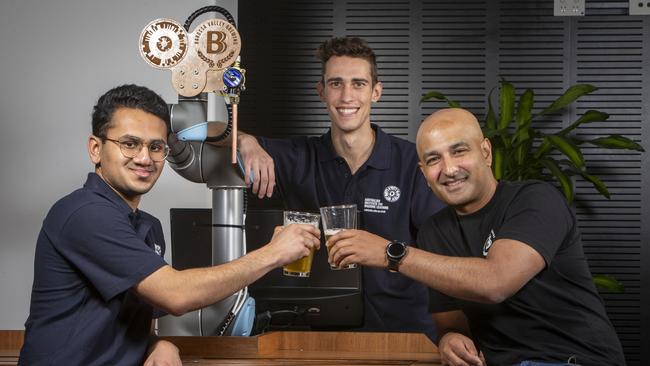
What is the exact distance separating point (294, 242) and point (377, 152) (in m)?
1.21

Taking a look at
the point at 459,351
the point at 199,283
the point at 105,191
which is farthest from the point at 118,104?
the point at 459,351

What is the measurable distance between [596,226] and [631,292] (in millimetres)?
387

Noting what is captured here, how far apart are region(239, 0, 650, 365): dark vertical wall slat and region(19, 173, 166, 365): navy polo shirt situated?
277 cm

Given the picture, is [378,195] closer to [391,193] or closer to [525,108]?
[391,193]

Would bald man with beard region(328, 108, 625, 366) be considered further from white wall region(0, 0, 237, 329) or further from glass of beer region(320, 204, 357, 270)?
white wall region(0, 0, 237, 329)

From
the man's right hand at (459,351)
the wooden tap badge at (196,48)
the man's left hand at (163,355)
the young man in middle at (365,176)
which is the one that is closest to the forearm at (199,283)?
the man's left hand at (163,355)

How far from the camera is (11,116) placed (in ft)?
15.3

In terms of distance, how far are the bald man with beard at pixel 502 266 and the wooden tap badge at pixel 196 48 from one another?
621 millimetres

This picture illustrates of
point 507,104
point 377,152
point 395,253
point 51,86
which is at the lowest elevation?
point 395,253

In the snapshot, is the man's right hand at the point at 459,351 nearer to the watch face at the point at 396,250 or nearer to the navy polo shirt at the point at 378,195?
the watch face at the point at 396,250

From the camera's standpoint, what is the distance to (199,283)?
7.00 feet

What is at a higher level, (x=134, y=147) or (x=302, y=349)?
(x=134, y=147)

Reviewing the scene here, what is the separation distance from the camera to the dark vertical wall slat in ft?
15.6

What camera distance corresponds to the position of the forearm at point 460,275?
83.7 inches
